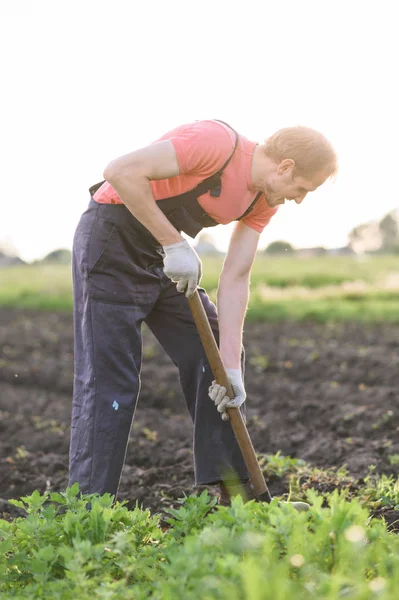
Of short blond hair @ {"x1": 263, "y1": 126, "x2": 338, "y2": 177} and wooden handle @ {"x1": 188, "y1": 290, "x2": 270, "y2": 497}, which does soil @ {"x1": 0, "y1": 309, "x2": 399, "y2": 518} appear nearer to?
wooden handle @ {"x1": 188, "y1": 290, "x2": 270, "y2": 497}

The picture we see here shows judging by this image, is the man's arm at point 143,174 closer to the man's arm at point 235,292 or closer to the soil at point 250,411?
the man's arm at point 235,292

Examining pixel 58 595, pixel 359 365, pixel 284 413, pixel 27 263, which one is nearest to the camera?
pixel 58 595

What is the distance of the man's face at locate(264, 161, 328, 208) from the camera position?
3019 mm

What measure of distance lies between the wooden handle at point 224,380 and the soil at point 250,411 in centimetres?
70

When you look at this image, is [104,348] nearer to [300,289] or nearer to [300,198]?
[300,198]

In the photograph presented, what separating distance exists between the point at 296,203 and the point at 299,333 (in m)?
7.70

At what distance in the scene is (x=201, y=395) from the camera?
133 inches

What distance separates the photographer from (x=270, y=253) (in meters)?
31.2

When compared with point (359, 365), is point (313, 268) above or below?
below

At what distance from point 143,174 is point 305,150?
0.62 meters

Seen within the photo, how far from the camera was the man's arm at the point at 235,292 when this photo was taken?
11.0ft

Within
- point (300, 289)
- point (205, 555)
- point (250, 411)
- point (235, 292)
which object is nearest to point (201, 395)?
point (235, 292)

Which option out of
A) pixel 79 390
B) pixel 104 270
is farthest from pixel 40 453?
pixel 104 270

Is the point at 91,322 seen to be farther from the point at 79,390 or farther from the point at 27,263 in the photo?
the point at 27,263
